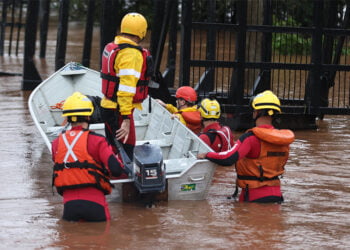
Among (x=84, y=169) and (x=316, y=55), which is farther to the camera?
(x=316, y=55)

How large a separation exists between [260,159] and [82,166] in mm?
1778

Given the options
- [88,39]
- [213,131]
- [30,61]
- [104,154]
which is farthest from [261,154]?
[88,39]

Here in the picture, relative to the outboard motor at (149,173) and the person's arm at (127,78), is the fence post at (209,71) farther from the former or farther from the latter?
the outboard motor at (149,173)

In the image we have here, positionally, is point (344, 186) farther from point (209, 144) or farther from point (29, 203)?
point (29, 203)

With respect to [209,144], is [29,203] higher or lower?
lower

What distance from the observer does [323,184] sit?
30.5 feet

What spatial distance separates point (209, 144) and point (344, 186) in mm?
1632

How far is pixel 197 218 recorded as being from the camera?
25.1ft

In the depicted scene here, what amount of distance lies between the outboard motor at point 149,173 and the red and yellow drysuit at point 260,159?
519 millimetres

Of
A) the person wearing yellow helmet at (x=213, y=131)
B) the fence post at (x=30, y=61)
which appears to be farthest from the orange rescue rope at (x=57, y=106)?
the fence post at (x=30, y=61)

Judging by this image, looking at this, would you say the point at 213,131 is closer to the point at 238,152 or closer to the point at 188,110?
the point at 188,110

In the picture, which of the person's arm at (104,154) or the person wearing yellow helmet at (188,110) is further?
the person wearing yellow helmet at (188,110)

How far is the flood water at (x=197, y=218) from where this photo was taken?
22.7 ft

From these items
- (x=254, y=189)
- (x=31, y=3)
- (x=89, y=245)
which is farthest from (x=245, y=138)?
→ (x=31, y=3)
